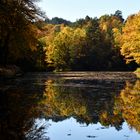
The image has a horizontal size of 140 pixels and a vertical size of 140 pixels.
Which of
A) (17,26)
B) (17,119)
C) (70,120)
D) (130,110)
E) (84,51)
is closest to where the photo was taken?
(17,119)

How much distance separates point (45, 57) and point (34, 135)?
75528mm

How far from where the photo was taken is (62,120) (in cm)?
1517

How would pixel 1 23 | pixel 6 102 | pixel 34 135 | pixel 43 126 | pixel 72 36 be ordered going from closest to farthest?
pixel 34 135, pixel 43 126, pixel 6 102, pixel 1 23, pixel 72 36

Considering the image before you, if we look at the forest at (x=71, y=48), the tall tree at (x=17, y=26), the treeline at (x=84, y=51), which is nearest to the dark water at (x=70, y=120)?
the tall tree at (x=17, y=26)

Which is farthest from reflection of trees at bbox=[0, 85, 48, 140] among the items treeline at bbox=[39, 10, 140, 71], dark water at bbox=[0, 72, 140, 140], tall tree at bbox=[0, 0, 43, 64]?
treeline at bbox=[39, 10, 140, 71]

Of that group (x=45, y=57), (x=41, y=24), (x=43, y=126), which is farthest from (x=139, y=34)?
(x=43, y=126)

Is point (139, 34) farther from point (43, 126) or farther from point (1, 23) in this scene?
point (43, 126)

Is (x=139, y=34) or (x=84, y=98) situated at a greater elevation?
(x=139, y=34)

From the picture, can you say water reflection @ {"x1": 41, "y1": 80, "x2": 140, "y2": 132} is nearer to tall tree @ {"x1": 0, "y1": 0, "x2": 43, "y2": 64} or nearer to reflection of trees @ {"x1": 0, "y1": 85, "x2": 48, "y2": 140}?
reflection of trees @ {"x1": 0, "y1": 85, "x2": 48, "y2": 140}

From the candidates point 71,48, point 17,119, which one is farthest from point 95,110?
point 71,48

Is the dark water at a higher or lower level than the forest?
lower

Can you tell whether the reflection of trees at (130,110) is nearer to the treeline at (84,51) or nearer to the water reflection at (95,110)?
the water reflection at (95,110)

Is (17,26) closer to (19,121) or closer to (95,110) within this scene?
(95,110)

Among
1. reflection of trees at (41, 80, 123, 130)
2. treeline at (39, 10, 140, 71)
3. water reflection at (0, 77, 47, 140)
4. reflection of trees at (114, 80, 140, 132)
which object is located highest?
treeline at (39, 10, 140, 71)
